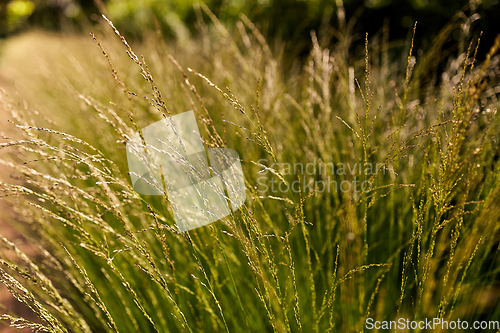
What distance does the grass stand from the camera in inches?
34.7

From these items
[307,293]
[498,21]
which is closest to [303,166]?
A: [307,293]

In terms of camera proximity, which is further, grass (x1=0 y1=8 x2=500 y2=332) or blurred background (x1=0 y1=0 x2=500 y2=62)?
blurred background (x1=0 y1=0 x2=500 y2=62)

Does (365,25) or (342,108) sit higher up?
(365,25)

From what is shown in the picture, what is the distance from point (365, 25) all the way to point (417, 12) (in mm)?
486

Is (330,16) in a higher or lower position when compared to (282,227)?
higher

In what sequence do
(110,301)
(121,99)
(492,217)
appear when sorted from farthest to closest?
(121,99), (110,301), (492,217)

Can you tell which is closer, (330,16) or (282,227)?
(282,227)

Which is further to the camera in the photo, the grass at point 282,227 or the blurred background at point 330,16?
the blurred background at point 330,16

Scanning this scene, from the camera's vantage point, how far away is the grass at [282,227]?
0.88 m

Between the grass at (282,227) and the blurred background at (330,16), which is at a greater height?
the blurred background at (330,16)

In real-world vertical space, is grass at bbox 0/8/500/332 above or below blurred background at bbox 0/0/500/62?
below

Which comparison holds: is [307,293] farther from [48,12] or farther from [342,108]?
[48,12]

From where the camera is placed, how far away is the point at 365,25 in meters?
2.84

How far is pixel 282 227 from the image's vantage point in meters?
1.66
